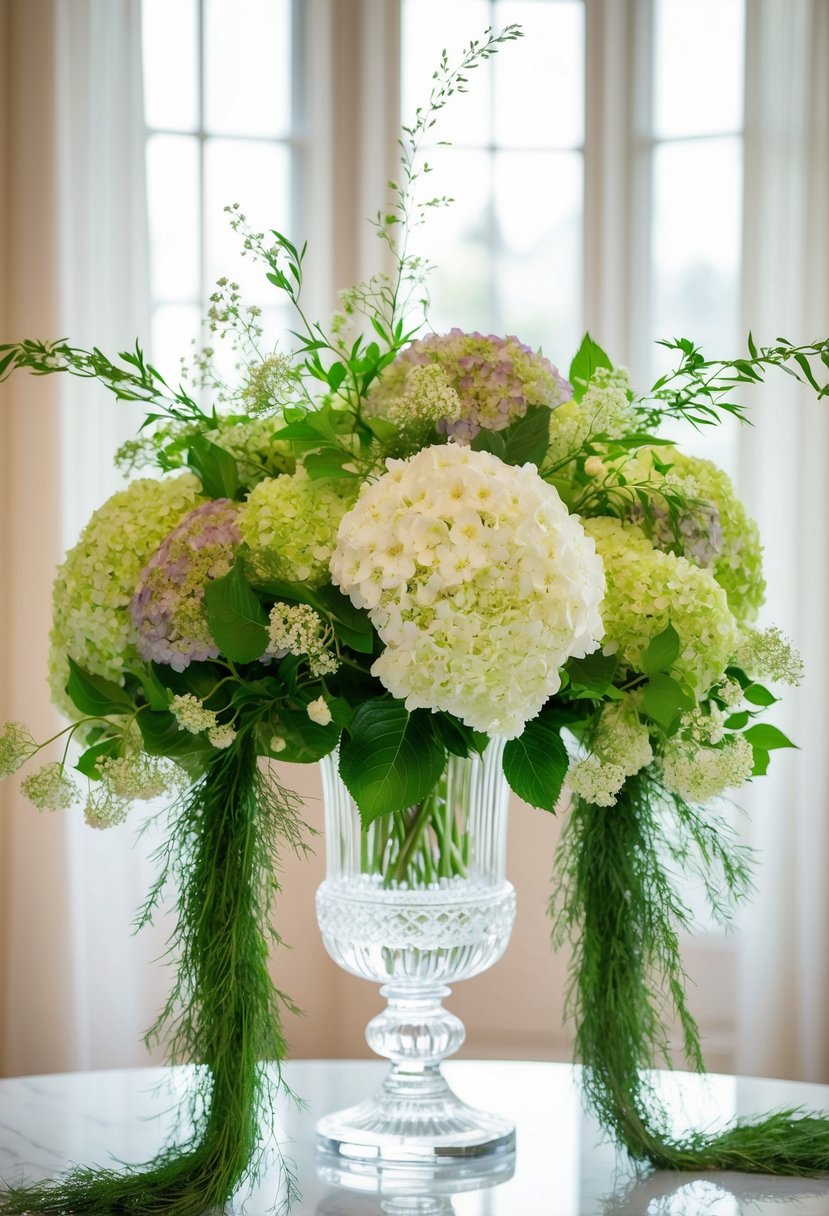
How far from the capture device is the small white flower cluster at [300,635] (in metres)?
0.87

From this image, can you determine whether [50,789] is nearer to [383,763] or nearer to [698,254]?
[383,763]

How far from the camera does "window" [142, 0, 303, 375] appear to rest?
239 cm

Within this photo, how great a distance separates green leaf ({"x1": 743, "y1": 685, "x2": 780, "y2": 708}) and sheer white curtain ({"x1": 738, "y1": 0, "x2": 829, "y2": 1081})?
4.20 feet

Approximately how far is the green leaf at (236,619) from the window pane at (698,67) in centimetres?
188

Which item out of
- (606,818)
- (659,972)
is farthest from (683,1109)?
(606,818)

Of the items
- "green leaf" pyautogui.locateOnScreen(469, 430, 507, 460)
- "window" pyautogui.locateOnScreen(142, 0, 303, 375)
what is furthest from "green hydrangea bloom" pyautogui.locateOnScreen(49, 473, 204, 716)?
"window" pyautogui.locateOnScreen(142, 0, 303, 375)

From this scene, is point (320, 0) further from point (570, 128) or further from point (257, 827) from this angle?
point (257, 827)

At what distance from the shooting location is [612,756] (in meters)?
0.95

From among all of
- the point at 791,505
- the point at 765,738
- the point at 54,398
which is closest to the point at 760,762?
the point at 765,738

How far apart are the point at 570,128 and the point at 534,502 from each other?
1858mm

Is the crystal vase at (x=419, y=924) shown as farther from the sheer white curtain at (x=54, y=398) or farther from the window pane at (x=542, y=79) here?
the window pane at (x=542, y=79)

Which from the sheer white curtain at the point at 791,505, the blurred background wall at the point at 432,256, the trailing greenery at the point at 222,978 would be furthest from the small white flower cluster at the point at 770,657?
the sheer white curtain at the point at 791,505

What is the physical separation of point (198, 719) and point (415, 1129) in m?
0.39

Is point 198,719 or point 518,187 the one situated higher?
point 518,187
